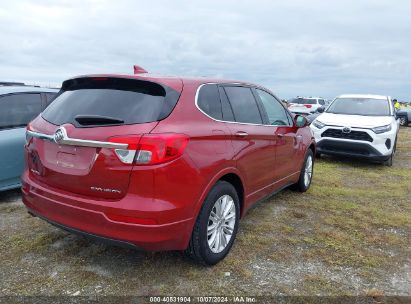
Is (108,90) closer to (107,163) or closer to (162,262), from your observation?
(107,163)

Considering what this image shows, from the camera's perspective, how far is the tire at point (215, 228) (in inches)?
129

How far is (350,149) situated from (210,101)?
5.89 metres

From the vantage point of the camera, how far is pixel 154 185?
2.85m

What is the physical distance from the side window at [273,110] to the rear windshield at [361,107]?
4.82m

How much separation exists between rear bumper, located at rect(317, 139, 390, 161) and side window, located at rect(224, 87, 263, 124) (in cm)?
484

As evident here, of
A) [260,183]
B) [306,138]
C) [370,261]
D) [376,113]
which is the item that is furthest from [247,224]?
[376,113]

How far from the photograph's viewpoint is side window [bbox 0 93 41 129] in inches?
208

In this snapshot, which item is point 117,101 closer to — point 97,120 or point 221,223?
point 97,120

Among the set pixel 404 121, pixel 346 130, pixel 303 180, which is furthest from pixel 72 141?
pixel 404 121

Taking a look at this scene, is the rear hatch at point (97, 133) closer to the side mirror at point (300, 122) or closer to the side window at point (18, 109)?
the side window at point (18, 109)

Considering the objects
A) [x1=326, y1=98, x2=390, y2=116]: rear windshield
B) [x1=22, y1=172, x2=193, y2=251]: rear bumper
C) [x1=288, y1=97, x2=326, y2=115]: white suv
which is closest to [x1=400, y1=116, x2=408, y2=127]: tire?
[x1=288, y1=97, x2=326, y2=115]: white suv

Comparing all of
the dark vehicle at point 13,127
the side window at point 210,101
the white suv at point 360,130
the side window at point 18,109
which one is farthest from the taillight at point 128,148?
the white suv at point 360,130

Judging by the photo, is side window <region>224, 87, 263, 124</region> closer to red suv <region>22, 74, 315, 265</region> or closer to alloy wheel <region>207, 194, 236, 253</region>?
red suv <region>22, 74, 315, 265</region>

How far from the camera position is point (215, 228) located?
11.6 feet
